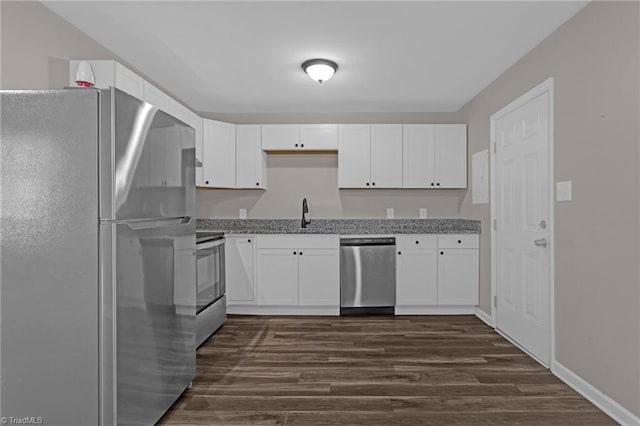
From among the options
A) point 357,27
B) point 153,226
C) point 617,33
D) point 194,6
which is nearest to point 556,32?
point 617,33

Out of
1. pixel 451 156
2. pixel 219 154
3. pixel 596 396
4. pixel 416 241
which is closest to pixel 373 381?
pixel 596 396

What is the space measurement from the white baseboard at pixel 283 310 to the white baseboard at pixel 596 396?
6.90 ft

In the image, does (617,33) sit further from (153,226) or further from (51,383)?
(51,383)

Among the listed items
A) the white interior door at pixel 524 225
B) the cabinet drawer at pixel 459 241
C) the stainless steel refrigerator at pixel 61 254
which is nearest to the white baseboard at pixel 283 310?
the cabinet drawer at pixel 459 241

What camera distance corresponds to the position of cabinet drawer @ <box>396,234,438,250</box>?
13.1ft

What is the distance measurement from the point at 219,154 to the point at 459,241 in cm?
290

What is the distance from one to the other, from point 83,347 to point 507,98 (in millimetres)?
3507

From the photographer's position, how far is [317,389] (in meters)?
2.33

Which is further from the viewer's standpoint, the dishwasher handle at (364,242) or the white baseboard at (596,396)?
the dishwasher handle at (364,242)

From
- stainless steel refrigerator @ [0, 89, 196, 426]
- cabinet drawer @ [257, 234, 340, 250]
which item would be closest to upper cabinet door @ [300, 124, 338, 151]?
cabinet drawer @ [257, 234, 340, 250]

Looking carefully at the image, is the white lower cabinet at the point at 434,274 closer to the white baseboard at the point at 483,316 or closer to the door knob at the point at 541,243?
the white baseboard at the point at 483,316

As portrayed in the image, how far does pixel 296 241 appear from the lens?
3.98 meters

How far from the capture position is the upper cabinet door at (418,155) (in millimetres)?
4301

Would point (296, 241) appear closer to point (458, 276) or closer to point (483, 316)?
point (458, 276)
